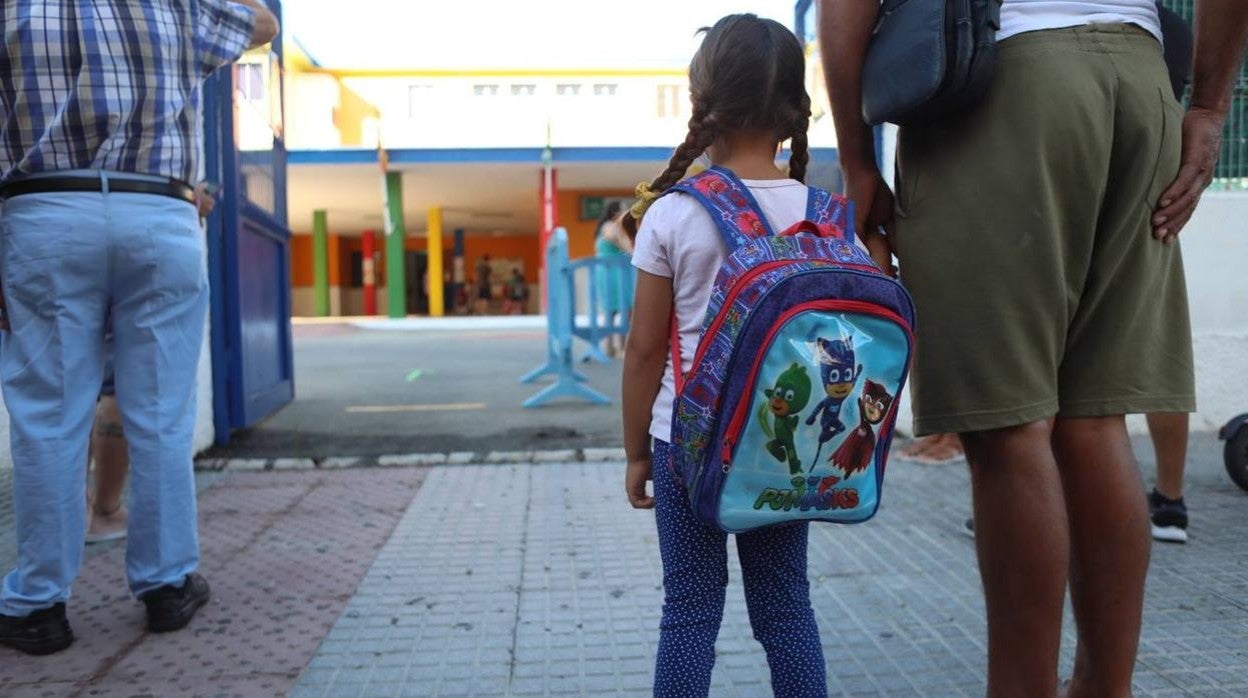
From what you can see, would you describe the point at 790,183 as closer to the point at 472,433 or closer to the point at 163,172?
the point at 163,172

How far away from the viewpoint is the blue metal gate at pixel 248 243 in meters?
5.09

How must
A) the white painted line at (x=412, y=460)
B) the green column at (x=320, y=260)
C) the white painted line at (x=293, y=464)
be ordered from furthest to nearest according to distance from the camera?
1. the green column at (x=320, y=260)
2. the white painted line at (x=412, y=460)
3. the white painted line at (x=293, y=464)

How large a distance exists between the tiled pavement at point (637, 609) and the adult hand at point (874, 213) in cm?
104

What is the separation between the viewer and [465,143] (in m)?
23.9

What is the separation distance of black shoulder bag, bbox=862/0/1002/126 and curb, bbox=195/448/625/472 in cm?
336

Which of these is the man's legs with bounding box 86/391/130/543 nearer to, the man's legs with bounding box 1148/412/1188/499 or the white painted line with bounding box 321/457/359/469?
the white painted line with bounding box 321/457/359/469

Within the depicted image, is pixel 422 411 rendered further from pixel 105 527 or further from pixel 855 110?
pixel 855 110

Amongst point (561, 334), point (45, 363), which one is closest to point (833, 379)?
point (45, 363)

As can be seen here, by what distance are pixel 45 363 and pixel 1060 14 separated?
96.9 inches

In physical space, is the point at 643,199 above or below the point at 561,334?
above

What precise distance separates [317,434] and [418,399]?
1605mm

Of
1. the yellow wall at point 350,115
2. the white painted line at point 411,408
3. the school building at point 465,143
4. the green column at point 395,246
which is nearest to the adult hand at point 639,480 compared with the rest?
the white painted line at point 411,408

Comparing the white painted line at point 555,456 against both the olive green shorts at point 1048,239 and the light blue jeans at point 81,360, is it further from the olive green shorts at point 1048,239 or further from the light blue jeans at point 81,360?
the olive green shorts at point 1048,239

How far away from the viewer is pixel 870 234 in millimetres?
1909
